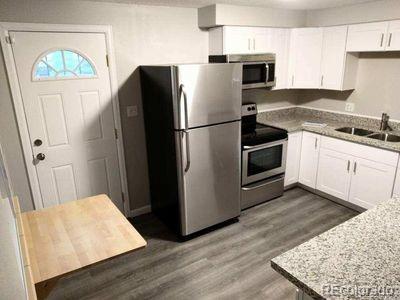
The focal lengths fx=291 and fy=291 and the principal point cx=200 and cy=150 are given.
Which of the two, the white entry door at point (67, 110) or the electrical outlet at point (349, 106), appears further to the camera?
the electrical outlet at point (349, 106)

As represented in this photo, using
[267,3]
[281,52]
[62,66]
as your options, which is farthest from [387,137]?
[62,66]

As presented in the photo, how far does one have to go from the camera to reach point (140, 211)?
11.1 ft

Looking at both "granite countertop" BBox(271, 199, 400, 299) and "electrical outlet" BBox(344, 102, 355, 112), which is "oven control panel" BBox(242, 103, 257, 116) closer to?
"electrical outlet" BBox(344, 102, 355, 112)

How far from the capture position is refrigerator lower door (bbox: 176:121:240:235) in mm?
2670

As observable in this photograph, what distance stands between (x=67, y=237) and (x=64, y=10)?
1.97m

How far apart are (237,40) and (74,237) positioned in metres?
2.53

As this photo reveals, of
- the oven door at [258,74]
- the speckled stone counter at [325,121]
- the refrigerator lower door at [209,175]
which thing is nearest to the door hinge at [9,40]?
the refrigerator lower door at [209,175]

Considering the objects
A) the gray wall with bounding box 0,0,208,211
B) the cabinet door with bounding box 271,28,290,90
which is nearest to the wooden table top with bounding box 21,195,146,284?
the gray wall with bounding box 0,0,208,211

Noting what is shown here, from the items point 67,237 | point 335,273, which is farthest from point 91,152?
point 335,273

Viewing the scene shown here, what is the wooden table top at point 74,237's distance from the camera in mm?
1449

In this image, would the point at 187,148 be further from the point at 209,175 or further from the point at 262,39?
the point at 262,39

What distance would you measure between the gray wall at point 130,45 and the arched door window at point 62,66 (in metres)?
0.25

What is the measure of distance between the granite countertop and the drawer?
167 centimetres

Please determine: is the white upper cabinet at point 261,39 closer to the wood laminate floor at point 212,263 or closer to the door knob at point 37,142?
the wood laminate floor at point 212,263
